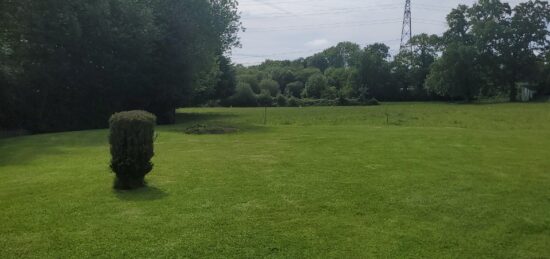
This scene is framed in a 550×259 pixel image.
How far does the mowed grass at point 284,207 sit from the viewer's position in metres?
5.20

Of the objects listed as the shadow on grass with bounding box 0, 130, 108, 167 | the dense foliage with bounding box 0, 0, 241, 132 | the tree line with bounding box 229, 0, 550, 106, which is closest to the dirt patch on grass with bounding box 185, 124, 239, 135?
the shadow on grass with bounding box 0, 130, 108, 167

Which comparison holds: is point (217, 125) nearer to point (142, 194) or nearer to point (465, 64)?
point (142, 194)

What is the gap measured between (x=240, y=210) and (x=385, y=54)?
93209 mm

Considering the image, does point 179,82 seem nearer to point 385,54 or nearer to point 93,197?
point 93,197

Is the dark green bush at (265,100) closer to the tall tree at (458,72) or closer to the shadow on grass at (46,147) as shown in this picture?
the tall tree at (458,72)

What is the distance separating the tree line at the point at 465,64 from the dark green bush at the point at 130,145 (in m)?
61.3

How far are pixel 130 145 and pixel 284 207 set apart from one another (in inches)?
107

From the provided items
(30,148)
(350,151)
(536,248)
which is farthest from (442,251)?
(30,148)

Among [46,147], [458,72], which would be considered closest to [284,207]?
[46,147]

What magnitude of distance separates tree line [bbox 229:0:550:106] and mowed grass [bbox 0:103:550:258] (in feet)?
194

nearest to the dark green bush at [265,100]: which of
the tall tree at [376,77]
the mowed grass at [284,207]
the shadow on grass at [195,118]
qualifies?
the tall tree at [376,77]

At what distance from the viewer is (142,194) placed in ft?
24.3

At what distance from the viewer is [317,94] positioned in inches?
3531

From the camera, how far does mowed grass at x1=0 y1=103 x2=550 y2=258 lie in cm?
520
